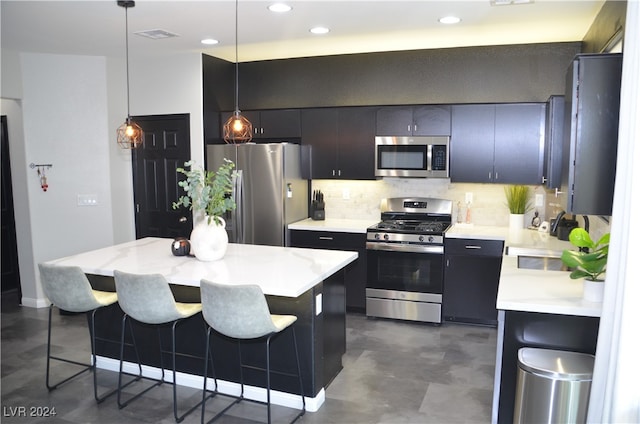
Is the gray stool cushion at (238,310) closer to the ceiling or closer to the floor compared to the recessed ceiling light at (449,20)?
closer to the floor

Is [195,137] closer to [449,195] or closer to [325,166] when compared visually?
[325,166]

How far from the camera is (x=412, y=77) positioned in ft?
17.6

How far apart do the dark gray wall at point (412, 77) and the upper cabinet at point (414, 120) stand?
187 millimetres

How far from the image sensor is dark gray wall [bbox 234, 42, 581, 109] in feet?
16.3

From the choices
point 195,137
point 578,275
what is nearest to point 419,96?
point 195,137

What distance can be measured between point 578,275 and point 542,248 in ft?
5.13

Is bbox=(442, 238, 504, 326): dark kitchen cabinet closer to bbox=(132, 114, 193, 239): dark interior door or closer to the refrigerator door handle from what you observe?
the refrigerator door handle

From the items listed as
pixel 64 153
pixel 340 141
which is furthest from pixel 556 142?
pixel 64 153

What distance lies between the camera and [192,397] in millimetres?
3576

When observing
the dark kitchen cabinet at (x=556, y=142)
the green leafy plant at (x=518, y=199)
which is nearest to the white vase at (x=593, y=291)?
the dark kitchen cabinet at (x=556, y=142)

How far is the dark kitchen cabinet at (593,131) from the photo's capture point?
2.50m

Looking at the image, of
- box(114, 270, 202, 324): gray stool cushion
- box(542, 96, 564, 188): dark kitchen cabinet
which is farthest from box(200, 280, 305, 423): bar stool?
box(542, 96, 564, 188): dark kitchen cabinet

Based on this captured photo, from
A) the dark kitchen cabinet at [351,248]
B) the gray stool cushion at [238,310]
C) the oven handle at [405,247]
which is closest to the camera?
the gray stool cushion at [238,310]

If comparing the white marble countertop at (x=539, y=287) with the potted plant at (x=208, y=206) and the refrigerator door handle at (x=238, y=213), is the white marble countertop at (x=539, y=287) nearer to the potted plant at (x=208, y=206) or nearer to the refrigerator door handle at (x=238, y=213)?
the potted plant at (x=208, y=206)
